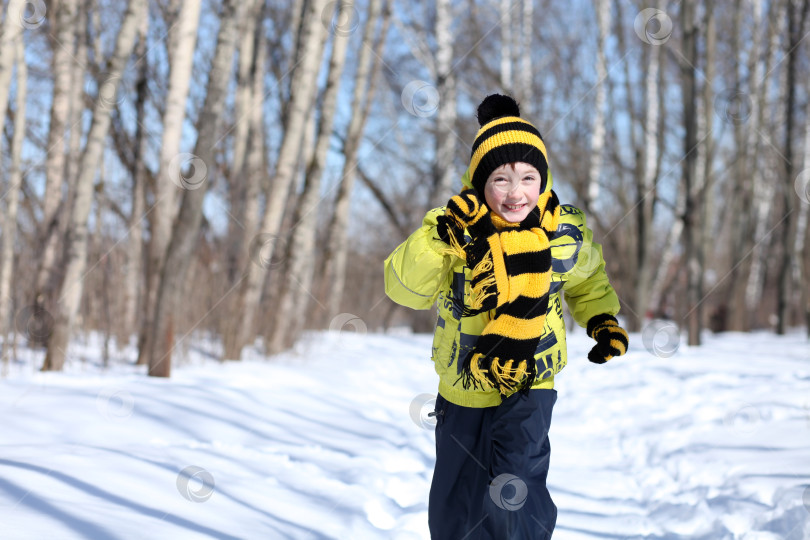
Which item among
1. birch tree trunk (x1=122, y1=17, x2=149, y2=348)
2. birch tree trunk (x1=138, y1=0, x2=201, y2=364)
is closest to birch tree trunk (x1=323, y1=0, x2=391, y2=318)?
birch tree trunk (x1=122, y1=17, x2=149, y2=348)

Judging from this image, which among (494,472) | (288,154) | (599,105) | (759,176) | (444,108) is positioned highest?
(759,176)

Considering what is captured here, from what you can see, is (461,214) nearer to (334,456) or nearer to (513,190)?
(513,190)

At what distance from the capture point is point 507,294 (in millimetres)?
2129

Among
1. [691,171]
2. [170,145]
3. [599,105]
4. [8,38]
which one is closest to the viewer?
[8,38]

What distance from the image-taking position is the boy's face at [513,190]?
2.21 meters

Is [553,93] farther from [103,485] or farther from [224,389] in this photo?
[103,485]

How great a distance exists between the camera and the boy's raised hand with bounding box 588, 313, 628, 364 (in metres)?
2.30

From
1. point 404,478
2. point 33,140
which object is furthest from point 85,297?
point 33,140

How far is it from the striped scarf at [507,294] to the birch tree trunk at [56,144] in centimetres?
561

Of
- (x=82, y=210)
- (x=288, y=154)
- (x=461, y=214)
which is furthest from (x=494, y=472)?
(x=288, y=154)

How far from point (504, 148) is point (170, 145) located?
515 centimetres

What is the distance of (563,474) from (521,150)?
2424 millimetres

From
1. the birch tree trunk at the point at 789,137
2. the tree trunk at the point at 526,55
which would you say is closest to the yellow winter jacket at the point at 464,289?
the birch tree trunk at the point at 789,137

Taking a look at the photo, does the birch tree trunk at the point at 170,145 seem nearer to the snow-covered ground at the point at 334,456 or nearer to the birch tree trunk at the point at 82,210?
the birch tree trunk at the point at 82,210
